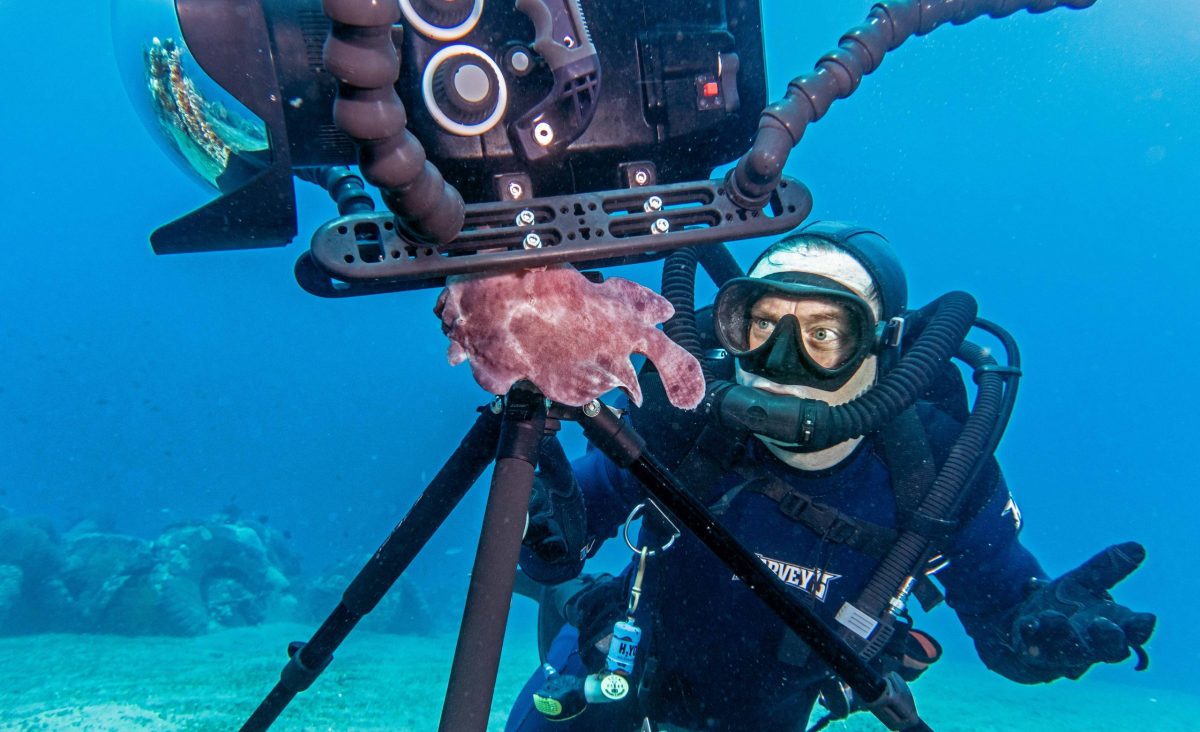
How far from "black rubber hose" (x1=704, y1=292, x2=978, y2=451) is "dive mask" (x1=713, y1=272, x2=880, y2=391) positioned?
0.20m

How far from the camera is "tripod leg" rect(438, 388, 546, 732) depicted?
1112 mm

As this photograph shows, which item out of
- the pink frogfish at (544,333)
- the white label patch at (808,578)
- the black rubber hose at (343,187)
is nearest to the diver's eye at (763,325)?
the white label patch at (808,578)

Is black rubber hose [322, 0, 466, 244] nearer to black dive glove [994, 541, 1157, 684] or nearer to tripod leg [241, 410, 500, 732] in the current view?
tripod leg [241, 410, 500, 732]

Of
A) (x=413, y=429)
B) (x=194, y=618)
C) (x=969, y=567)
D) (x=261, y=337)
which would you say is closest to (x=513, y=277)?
(x=969, y=567)

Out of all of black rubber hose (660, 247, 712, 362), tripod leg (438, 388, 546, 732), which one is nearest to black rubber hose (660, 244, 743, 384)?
black rubber hose (660, 247, 712, 362)

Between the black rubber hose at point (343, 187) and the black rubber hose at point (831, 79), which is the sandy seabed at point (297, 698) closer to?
the black rubber hose at point (343, 187)

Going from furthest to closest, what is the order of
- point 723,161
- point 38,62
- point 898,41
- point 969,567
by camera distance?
point 38,62
point 969,567
point 723,161
point 898,41

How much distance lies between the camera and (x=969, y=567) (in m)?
3.09

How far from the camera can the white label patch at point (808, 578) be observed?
9.72 ft

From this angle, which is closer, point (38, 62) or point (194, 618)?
point (194, 618)

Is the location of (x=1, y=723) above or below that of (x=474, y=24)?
below

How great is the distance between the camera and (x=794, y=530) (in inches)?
121

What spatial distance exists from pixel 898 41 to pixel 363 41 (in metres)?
1.42

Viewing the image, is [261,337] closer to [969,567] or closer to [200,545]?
[200,545]
